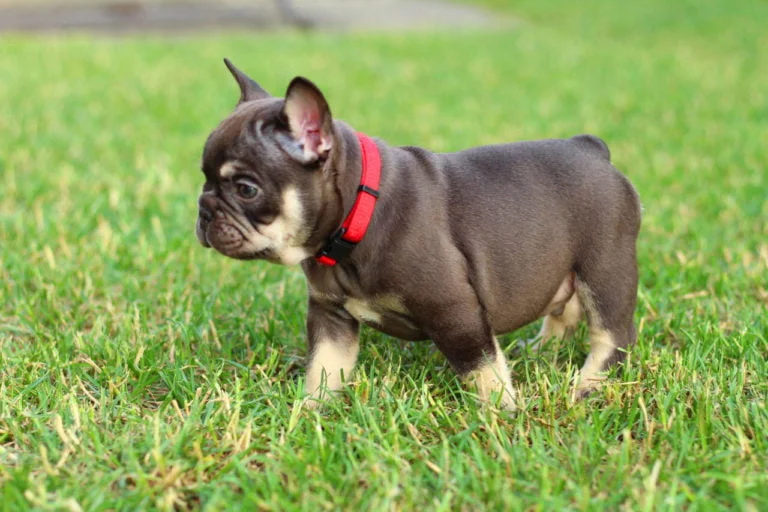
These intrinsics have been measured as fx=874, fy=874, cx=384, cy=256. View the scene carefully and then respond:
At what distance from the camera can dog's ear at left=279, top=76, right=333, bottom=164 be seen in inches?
116

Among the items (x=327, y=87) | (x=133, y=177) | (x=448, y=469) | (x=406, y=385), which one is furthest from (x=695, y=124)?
(x=448, y=469)

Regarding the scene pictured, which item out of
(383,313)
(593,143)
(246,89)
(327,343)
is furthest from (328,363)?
(593,143)

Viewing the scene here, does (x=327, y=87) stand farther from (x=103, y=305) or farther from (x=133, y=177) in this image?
(x=103, y=305)

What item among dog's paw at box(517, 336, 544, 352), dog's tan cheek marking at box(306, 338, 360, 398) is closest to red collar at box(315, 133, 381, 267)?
dog's tan cheek marking at box(306, 338, 360, 398)

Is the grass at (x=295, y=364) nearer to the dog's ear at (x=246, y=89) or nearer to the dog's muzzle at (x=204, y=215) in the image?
the dog's muzzle at (x=204, y=215)

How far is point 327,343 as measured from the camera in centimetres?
355

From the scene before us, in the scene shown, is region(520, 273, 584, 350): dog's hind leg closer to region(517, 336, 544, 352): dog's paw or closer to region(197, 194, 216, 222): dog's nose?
region(517, 336, 544, 352): dog's paw

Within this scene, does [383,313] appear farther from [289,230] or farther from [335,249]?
[289,230]

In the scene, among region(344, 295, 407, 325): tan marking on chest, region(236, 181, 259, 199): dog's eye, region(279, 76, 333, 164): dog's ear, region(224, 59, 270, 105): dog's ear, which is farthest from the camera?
region(224, 59, 270, 105): dog's ear

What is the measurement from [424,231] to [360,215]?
0.83ft

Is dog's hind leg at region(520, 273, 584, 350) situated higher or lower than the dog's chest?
lower

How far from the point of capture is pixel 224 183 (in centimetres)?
315

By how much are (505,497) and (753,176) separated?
510 cm

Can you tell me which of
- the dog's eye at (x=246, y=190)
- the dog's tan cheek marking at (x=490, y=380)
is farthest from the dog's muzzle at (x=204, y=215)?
the dog's tan cheek marking at (x=490, y=380)
